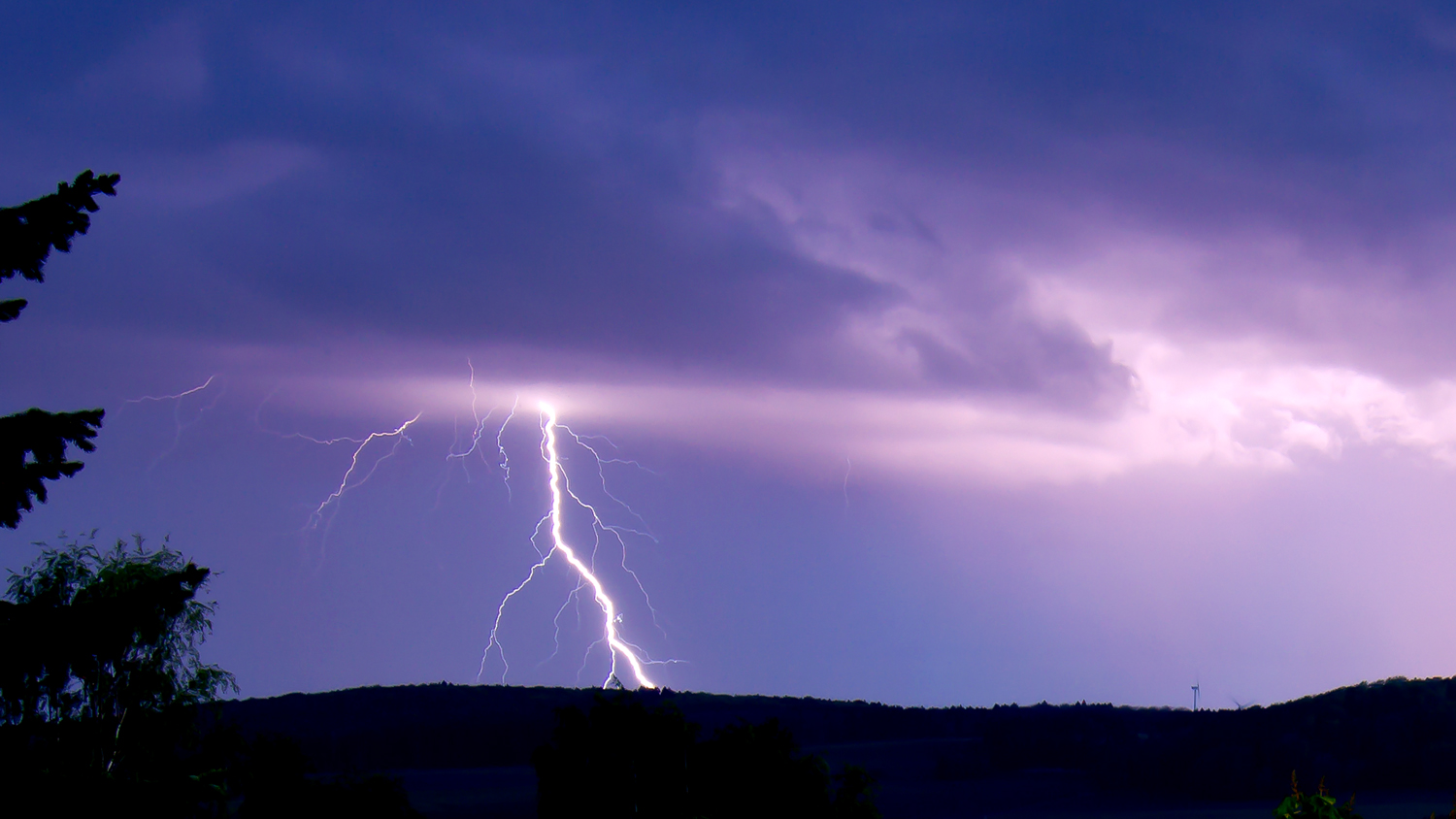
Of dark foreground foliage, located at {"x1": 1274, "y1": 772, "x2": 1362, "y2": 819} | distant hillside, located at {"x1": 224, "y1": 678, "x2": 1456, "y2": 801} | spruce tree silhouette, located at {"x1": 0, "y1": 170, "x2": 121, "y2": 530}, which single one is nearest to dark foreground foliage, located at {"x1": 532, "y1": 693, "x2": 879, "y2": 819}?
dark foreground foliage, located at {"x1": 1274, "y1": 772, "x2": 1362, "y2": 819}

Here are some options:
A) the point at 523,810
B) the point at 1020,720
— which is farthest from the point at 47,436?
the point at 1020,720

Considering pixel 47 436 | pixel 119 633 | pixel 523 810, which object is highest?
pixel 47 436

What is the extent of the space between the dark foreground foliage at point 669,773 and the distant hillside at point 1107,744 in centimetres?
10281

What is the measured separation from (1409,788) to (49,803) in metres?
157

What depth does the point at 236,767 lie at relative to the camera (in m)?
29.5

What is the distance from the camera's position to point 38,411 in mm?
9359

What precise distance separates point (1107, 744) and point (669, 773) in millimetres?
163909

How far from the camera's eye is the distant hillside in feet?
476

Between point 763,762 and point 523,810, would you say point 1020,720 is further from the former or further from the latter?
point 763,762

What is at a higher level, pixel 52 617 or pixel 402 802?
pixel 52 617

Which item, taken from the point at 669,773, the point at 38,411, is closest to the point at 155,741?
the point at 669,773

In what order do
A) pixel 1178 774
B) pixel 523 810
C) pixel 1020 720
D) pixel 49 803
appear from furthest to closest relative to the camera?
pixel 1020 720
pixel 1178 774
pixel 523 810
pixel 49 803

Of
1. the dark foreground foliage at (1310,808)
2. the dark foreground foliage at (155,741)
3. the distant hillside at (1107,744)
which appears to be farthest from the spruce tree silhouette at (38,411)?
the distant hillside at (1107,744)

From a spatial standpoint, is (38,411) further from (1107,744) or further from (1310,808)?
(1107,744)
